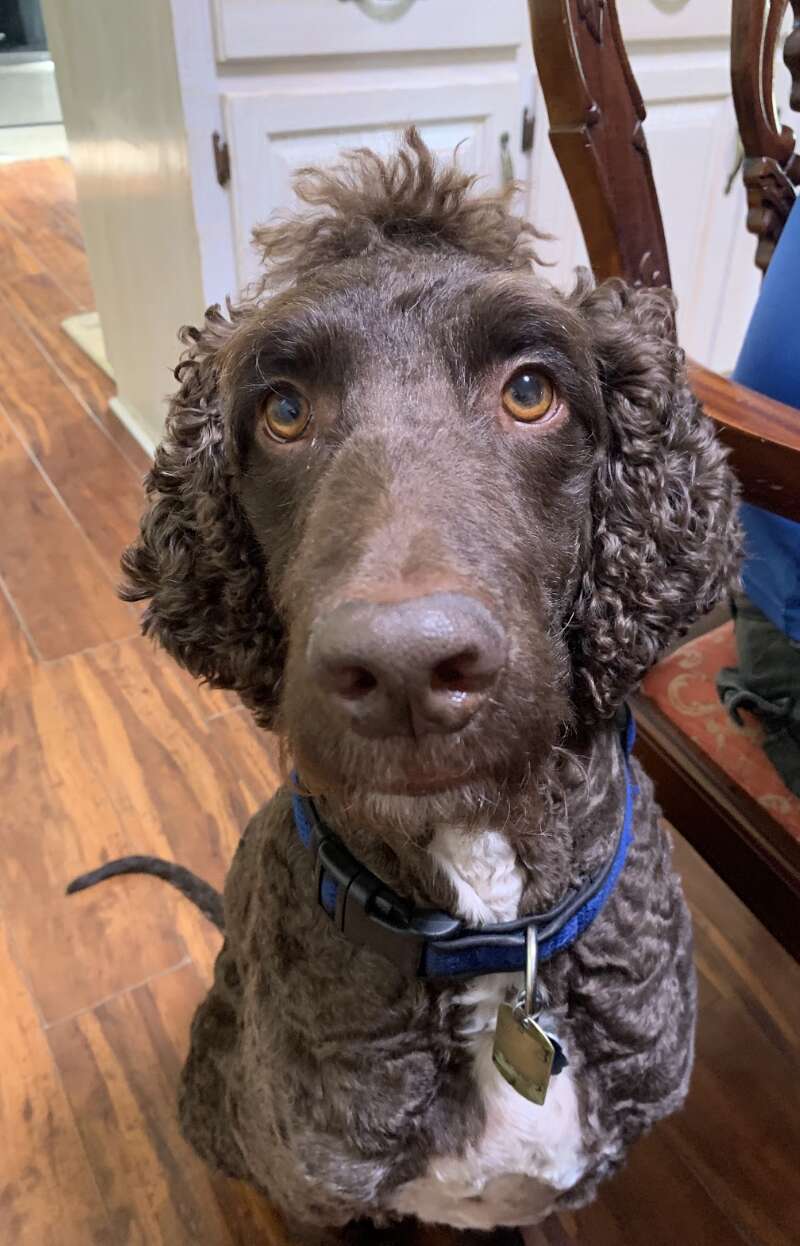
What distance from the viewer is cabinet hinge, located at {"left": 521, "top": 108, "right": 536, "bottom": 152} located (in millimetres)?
2154

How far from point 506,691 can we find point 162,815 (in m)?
1.25

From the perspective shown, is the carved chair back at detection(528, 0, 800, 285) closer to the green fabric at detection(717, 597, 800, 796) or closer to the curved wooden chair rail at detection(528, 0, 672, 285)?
the curved wooden chair rail at detection(528, 0, 672, 285)

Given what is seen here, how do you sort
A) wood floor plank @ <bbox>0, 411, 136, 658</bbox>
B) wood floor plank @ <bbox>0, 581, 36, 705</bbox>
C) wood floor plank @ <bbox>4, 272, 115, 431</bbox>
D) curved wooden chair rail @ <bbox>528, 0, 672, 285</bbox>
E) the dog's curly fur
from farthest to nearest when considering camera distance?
wood floor plank @ <bbox>4, 272, 115, 431</bbox> < wood floor plank @ <bbox>0, 411, 136, 658</bbox> < wood floor plank @ <bbox>0, 581, 36, 705</bbox> < curved wooden chair rail @ <bbox>528, 0, 672, 285</bbox> < the dog's curly fur

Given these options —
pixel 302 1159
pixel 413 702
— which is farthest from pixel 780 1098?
pixel 413 702

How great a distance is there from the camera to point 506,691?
1.96 feet

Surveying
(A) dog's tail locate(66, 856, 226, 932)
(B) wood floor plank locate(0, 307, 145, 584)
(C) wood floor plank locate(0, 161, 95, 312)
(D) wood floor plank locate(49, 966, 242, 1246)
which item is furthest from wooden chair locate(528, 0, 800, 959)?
(C) wood floor plank locate(0, 161, 95, 312)

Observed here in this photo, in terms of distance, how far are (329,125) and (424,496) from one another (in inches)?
62.7

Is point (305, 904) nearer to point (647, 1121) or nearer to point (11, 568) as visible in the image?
point (647, 1121)

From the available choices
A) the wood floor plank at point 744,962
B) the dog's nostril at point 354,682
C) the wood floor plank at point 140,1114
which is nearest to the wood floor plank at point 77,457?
the wood floor plank at point 140,1114

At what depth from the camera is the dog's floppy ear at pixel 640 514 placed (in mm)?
792

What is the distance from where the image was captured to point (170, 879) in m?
1.44

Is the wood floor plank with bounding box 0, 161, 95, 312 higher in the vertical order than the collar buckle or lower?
lower

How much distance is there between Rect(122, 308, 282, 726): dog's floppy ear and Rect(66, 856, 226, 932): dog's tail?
59cm

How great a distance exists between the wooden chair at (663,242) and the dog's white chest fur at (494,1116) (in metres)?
0.28
